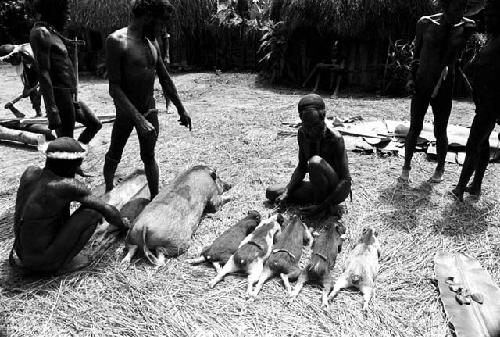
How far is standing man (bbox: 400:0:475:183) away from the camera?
4562 millimetres

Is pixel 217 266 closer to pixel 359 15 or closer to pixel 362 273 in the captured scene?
pixel 362 273

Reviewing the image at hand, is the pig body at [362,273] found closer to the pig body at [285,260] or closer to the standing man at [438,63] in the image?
the pig body at [285,260]

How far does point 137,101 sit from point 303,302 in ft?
8.38

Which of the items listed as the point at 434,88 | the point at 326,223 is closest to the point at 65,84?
the point at 326,223

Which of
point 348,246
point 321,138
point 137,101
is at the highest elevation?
point 137,101

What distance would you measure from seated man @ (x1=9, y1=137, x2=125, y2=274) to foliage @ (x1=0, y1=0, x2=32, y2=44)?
22264mm

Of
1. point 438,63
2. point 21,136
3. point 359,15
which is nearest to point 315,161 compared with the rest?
point 438,63

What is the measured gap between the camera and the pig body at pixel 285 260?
10.9 feet

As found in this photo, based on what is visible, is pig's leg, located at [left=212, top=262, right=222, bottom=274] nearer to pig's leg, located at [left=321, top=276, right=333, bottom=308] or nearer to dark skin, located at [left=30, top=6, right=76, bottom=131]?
pig's leg, located at [left=321, top=276, right=333, bottom=308]

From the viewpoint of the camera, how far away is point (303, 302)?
123 inches

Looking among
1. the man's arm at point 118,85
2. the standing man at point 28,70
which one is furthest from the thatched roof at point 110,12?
the man's arm at point 118,85

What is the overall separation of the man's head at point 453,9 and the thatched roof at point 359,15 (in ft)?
26.5

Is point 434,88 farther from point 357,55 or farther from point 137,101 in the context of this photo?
point 357,55

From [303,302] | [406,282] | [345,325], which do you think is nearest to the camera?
[345,325]
